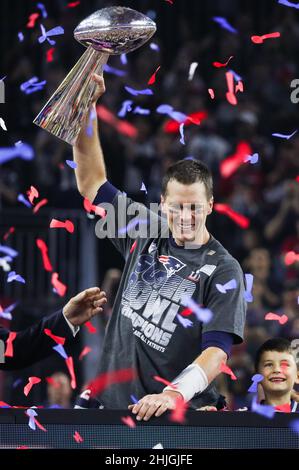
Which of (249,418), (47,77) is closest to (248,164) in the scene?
(47,77)

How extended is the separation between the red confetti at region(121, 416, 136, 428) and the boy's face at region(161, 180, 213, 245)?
0.98 m

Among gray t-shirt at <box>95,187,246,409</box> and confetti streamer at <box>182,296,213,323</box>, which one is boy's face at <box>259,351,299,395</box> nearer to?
gray t-shirt at <box>95,187,246,409</box>

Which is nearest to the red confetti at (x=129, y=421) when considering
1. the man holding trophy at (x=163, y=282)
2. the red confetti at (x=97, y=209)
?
the man holding trophy at (x=163, y=282)

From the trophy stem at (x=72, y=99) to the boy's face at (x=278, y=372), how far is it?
120 centimetres

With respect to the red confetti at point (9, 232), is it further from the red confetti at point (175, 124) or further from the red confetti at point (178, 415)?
the red confetti at point (178, 415)

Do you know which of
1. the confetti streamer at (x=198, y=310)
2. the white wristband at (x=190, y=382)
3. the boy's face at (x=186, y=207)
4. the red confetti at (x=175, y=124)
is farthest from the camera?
the red confetti at (x=175, y=124)

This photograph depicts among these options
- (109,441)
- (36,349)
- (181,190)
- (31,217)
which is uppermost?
(181,190)

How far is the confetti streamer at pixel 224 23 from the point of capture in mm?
9796

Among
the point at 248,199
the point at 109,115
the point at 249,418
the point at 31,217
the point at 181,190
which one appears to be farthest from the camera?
the point at 109,115

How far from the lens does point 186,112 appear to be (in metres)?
9.02

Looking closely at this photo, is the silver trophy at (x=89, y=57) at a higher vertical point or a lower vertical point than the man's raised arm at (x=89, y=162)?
higher

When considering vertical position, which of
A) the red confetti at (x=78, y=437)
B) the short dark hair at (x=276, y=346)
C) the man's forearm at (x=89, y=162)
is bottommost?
the short dark hair at (x=276, y=346)
